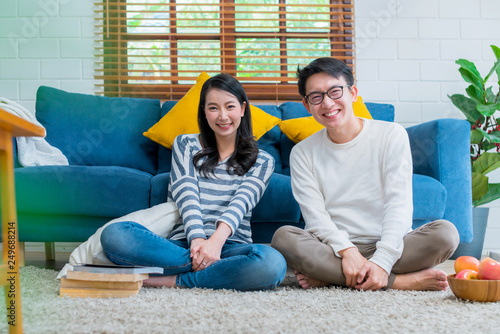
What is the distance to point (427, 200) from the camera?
6.14ft

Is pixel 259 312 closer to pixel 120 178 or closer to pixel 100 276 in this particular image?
pixel 100 276

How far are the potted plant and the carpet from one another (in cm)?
111

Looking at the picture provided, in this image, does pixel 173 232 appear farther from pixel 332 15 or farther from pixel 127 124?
pixel 332 15

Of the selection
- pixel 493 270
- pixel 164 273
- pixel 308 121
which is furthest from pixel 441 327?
pixel 308 121

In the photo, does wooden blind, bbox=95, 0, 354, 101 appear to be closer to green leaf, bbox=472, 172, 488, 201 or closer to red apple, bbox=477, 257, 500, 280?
green leaf, bbox=472, 172, 488, 201

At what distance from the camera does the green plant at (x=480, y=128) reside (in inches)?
92.1

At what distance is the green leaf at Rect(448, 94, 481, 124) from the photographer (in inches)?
101

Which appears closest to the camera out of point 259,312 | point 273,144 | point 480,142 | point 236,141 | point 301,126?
point 259,312

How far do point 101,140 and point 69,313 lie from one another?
4.52 feet

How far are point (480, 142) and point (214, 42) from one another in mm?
1664

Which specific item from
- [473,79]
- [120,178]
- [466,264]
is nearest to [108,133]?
[120,178]

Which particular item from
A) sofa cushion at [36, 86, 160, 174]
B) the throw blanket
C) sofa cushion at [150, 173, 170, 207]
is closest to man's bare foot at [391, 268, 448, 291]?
sofa cushion at [150, 173, 170, 207]

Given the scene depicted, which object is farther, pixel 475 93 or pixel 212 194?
pixel 475 93

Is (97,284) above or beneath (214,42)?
beneath
